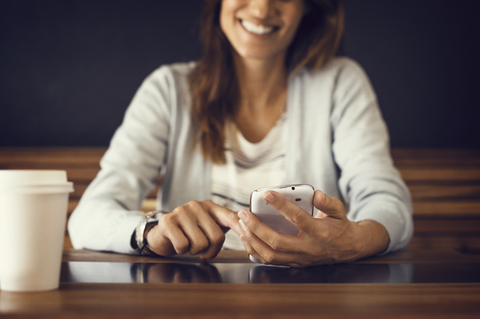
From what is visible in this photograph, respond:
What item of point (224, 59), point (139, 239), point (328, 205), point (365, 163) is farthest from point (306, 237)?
point (224, 59)

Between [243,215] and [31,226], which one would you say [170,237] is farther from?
[31,226]

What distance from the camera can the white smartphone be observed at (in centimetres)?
63

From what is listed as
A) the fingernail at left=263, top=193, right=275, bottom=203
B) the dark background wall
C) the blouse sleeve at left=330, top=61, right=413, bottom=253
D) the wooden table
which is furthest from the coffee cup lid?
the dark background wall

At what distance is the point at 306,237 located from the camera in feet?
2.16

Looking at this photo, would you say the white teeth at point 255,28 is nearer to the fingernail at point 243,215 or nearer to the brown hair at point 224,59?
the brown hair at point 224,59

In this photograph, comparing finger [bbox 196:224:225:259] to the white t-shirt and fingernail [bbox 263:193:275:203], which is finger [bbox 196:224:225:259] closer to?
fingernail [bbox 263:193:275:203]

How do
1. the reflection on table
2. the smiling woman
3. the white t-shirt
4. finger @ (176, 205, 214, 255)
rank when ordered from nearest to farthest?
the reflection on table, finger @ (176, 205, 214, 255), the smiling woman, the white t-shirt

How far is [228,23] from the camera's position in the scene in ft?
4.13

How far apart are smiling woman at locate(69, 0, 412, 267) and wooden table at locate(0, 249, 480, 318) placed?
337 millimetres

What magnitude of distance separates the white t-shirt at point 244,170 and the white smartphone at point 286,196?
21.3 inches

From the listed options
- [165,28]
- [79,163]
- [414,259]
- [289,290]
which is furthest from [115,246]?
[165,28]

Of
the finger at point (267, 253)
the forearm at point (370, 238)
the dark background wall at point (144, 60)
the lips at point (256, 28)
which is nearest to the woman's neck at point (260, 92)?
the lips at point (256, 28)

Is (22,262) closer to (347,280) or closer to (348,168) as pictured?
(347,280)

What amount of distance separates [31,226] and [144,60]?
2242 millimetres
